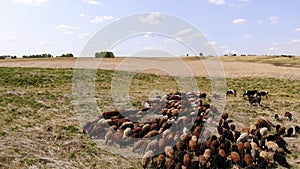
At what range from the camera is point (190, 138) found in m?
13.8

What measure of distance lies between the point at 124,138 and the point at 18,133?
518 centimetres

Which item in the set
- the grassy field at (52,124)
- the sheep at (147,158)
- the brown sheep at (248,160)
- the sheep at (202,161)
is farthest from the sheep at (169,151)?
the brown sheep at (248,160)

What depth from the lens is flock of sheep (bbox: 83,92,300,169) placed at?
12.2 meters

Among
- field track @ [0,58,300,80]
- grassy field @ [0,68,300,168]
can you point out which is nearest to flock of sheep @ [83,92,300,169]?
grassy field @ [0,68,300,168]

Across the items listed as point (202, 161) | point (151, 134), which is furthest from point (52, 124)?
point (202, 161)

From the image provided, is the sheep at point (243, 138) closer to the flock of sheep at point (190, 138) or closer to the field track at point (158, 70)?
the flock of sheep at point (190, 138)

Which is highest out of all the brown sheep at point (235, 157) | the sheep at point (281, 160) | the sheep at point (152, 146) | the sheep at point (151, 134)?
the sheep at point (151, 134)

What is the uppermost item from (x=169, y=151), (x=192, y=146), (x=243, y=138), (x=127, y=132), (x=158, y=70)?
(x=158, y=70)

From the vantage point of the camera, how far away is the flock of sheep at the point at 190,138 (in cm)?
1218

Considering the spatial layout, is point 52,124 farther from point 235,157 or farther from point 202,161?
point 235,157

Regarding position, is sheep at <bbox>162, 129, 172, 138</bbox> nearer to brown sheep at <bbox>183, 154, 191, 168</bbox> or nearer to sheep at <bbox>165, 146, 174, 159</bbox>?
sheep at <bbox>165, 146, 174, 159</bbox>

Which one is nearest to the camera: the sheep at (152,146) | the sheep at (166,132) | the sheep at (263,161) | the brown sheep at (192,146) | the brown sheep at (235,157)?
the sheep at (263,161)

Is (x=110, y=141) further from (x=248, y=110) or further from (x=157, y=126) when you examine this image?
(x=248, y=110)

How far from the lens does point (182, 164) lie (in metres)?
12.0
